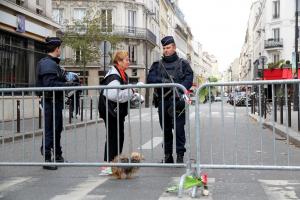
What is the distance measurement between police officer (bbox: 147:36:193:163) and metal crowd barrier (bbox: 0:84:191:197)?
5.4 inches

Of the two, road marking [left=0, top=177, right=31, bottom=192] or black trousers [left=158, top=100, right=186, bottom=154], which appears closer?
road marking [left=0, top=177, right=31, bottom=192]

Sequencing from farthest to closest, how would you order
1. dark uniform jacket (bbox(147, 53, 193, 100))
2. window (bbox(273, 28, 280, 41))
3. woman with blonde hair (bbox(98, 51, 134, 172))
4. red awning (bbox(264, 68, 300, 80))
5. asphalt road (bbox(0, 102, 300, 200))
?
1. window (bbox(273, 28, 280, 41))
2. red awning (bbox(264, 68, 300, 80))
3. dark uniform jacket (bbox(147, 53, 193, 100))
4. woman with blonde hair (bbox(98, 51, 134, 172))
5. asphalt road (bbox(0, 102, 300, 200))

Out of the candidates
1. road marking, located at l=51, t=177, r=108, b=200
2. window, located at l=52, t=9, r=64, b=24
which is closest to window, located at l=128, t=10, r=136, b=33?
window, located at l=52, t=9, r=64, b=24

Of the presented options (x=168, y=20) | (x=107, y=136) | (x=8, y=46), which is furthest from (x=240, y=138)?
(x=168, y=20)

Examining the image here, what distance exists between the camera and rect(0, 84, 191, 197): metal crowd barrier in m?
7.51

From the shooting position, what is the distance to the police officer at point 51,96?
26.0 ft

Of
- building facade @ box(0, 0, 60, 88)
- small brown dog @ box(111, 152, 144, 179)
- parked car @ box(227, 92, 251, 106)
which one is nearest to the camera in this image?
parked car @ box(227, 92, 251, 106)

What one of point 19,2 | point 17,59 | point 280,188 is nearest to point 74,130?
point 280,188

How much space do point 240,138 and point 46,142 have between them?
2.85 m

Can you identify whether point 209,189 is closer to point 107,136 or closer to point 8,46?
point 107,136

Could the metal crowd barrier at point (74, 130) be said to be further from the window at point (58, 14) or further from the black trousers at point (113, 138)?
the window at point (58, 14)

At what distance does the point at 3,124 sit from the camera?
327 inches

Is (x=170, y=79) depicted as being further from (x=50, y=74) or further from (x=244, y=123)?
(x=50, y=74)

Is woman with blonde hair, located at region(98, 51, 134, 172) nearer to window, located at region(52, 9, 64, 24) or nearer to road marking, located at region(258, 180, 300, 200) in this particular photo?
road marking, located at region(258, 180, 300, 200)
